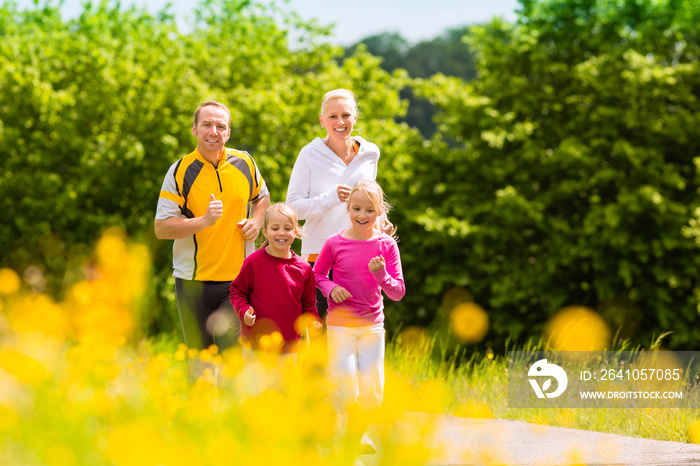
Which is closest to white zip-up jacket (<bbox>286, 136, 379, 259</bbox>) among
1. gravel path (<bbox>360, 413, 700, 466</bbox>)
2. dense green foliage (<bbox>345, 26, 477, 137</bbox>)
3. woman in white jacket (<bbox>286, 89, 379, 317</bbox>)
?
woman in white jacket (<bbox>286, 89, 379, 317</bbox>)

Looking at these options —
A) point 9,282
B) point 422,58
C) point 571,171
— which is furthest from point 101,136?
point 422,58

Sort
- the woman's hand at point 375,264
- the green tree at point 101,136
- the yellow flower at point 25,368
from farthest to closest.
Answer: the green tree at point 101,136, the woman's hand at point 375,264, the yellow flower at point 25,368

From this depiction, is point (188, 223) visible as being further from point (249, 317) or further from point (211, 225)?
point (249, 317)

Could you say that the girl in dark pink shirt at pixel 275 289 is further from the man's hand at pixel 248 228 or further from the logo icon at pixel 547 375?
the logo icon at pixel 547 375

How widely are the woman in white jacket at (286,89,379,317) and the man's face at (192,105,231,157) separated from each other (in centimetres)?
41

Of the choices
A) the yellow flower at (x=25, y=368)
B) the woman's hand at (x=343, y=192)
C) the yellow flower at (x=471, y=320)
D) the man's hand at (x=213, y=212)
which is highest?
the woman's hand at (x=343, y=192)

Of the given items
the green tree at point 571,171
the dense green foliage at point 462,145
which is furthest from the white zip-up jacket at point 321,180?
the green tree at point 571,171

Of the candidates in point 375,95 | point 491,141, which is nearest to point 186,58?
point 375,95

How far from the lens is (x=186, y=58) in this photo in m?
11.1

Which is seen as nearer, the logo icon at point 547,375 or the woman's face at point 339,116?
the woman's face at point 339,116

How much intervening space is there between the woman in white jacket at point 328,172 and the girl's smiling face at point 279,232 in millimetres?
221

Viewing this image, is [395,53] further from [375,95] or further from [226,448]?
[226,448]

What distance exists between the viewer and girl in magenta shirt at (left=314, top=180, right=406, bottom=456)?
3.32 m

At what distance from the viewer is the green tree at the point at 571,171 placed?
10.6 metres
